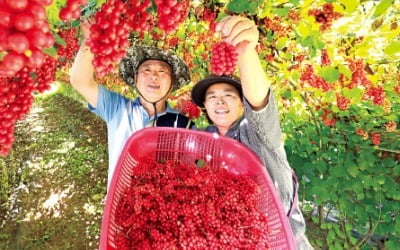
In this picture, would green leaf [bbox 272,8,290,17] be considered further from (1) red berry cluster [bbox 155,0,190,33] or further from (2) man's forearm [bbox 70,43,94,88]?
(1) red berry cluster [bbox 155,0,190,33]

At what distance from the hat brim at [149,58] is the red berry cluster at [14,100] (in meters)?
1.09

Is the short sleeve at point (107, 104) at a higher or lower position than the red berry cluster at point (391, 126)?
higher

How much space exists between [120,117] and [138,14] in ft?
4.20

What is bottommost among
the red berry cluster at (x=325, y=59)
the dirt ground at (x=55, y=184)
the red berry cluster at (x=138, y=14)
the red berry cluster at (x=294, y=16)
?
the dirt ground at (x=55, y=184)

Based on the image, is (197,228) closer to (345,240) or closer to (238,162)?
(238,162)

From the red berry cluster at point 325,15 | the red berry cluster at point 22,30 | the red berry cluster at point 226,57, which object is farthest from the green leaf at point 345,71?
the red berry cluster at point 22,30

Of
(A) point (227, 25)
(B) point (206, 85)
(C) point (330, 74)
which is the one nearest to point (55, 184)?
(B) point (206, 85)

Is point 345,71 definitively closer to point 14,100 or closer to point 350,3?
point 350,3

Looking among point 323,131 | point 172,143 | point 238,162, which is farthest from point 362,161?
point 172,143

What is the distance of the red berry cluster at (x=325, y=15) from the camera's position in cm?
168

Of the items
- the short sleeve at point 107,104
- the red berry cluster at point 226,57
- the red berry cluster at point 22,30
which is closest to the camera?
the red berry cluster at point 22,30

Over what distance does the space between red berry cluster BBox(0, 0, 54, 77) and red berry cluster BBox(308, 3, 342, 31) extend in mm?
1460

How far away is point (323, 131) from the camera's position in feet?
9.52

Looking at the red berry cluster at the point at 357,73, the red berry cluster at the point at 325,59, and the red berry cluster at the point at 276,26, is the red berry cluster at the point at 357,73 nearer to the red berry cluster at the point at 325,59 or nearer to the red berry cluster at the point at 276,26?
the red berry cluster at the point at 325,59
